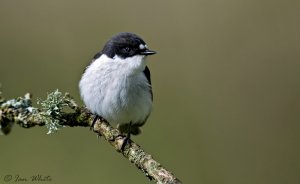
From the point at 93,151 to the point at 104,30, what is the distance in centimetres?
218

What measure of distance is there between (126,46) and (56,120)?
164 cm

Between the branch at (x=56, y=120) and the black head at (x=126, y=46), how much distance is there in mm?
1294

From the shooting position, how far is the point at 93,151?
19.4 feet

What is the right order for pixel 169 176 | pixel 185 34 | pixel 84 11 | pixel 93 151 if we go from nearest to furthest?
pixel 169 176 → pixel 93 151 → pixel 185 34 → pixel 84 11

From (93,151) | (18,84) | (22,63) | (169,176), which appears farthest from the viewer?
(22,63)

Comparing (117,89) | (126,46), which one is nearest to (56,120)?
(117,89)

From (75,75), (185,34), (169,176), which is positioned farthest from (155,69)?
(169,176)

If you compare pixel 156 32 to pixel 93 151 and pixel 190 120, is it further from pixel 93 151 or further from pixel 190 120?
pixel 93 151

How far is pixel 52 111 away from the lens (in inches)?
139

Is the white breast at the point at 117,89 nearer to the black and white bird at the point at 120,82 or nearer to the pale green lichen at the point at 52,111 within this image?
the black and white bird at the point at 120,82

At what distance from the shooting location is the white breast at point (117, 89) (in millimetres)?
4898

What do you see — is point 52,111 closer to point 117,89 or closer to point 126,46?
point 117,89

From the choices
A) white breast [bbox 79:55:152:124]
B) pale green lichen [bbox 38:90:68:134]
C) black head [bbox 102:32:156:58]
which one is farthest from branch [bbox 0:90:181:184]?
black head [bbox 102:32:156:58]

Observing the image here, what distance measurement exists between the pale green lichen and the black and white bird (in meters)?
1.04
